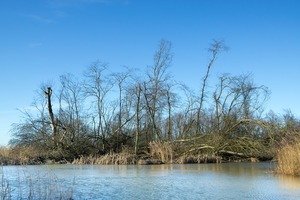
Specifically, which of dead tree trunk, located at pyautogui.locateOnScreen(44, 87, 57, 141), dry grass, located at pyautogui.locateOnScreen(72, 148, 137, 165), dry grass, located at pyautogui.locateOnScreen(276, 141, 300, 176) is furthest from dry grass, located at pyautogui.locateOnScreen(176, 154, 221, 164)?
dry grass, located at pyautogui.locateOnScreen(276, 141, 300, 176)

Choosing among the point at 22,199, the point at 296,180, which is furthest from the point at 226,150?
the point at 22,199

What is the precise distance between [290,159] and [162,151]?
1009 centimetres

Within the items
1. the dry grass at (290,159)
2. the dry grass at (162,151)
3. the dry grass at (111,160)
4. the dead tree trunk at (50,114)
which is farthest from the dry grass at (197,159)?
the dry grass at (290,159)

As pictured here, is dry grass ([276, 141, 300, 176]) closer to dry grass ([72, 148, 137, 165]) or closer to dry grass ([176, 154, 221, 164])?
dry grass ([176, 154, 221, 164])

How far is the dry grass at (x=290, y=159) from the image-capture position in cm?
1232

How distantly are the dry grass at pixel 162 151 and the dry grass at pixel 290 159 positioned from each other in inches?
352

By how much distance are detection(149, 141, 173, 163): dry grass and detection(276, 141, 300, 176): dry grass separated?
352 inches

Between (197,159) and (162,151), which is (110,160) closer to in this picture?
(162,151)

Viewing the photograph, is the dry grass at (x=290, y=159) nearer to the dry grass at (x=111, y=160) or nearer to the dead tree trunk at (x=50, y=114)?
the dry grass at (x=111, y=160)

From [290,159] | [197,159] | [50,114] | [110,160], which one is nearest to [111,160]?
[110,160]

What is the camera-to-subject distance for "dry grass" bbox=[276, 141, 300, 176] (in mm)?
12320

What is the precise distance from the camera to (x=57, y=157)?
23.5m

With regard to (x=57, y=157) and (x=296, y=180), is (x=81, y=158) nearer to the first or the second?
(x=57, y=157)

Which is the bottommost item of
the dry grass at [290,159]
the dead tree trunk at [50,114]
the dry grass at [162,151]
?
the dry grass at [290,159]
